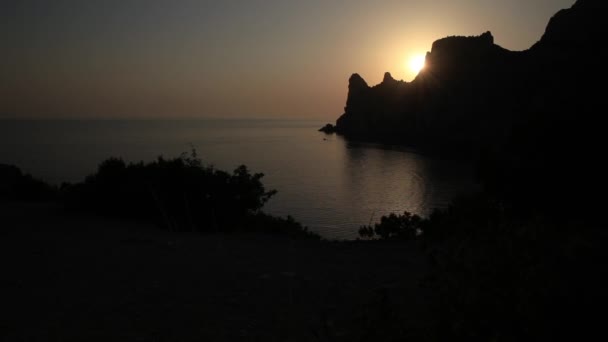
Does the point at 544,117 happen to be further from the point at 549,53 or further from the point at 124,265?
the point at 549,53

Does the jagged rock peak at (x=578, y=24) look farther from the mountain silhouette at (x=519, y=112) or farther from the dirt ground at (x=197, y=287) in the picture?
the dirt ground at (x=197, y=287)

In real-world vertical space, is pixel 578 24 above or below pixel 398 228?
above

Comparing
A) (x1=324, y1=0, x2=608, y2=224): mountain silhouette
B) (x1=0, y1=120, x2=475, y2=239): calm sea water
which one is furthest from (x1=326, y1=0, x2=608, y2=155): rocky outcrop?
(x1=0, y1=120, x2=475, y2=239): calm sea water

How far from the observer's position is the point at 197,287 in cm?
865

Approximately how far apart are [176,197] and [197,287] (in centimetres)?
1025

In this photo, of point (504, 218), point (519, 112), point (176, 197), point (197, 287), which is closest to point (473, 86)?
point (519, 112)

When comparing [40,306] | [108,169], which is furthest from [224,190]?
[40,306]

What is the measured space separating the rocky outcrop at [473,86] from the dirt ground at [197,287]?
62.7 m

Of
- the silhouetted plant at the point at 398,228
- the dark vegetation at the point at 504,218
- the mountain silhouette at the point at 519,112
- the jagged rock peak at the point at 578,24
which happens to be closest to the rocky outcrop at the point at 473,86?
the jagged rock peak at the point at 578,24

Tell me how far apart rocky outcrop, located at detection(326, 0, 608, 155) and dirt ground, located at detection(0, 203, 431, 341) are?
6268 centimetres

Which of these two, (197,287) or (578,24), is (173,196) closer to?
(197,287)

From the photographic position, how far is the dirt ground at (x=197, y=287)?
645 centimetres

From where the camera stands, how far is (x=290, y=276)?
944cm

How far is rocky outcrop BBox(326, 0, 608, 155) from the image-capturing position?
78375mm
